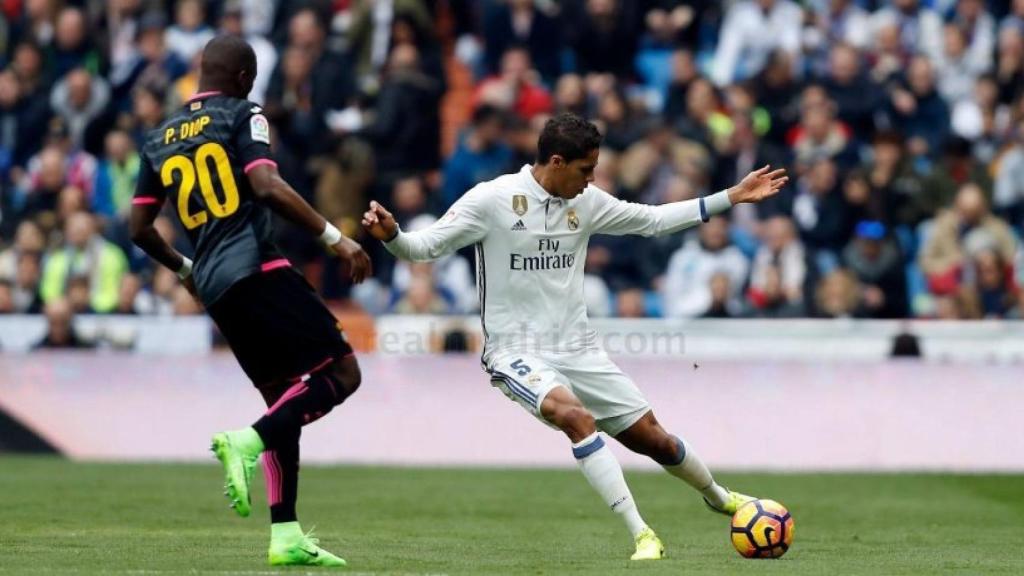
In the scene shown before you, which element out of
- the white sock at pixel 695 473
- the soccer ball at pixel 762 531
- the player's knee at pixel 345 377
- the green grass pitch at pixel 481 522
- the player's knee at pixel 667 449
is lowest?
the green grass pitch at pixel 481 522

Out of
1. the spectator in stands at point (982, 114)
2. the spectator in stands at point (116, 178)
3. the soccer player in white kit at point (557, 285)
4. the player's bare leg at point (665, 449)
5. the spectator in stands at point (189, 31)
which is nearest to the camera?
the soccer player in white kit at point (557, 285)

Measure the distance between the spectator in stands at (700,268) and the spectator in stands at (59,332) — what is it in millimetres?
6004

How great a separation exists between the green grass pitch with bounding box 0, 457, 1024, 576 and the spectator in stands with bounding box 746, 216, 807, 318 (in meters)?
2.27

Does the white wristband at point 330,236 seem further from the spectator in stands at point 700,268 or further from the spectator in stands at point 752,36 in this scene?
the spectator in stands at point 752,36

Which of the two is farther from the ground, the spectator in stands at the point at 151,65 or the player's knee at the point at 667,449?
the spectator in stands at the point at 151,65

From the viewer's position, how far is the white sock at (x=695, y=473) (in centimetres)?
1134

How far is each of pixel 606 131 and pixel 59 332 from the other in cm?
649

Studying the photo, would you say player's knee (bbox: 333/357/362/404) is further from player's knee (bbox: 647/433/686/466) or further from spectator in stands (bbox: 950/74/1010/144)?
spectator in stands (bbox: 950/74/1010/144)

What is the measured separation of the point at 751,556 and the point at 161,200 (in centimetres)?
371

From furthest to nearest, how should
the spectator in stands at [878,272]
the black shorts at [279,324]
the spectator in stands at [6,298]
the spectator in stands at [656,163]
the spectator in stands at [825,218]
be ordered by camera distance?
1. the spectator in stands at [656,163]
2. the spectator in stands at [825,218]
3. the spectator in stands at [6,298]
4. the spectator in stands at [878,272]
5. the black shorts at [279,324]

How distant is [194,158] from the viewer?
9961 millimetres

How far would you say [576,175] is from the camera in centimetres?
1097

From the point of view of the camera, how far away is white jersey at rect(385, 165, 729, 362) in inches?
436

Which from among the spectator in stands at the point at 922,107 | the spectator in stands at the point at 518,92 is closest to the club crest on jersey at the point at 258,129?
the spectator in stands at the point at 518,92
